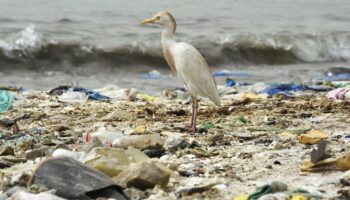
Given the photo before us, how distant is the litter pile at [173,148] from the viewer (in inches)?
160

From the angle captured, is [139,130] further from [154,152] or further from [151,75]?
[151,75]

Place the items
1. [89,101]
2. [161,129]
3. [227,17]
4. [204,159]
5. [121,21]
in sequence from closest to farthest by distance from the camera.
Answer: [204,159] < [161,129] < [89,101] < [121,21] < [227,17]

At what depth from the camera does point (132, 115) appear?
7.28 m

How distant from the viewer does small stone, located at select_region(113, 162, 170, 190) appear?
418 centimetres

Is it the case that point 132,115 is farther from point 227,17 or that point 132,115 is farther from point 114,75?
point 227,17

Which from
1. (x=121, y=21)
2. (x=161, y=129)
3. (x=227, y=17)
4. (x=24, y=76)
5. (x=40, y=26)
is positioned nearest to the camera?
(x=161, y=129)

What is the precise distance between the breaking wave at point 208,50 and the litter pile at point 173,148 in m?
6.89

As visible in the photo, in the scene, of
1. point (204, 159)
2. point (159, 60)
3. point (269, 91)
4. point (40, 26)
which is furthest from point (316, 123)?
point (40, 26)

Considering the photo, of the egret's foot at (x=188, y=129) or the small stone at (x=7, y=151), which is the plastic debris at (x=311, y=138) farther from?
the small stone at (x=7, y=151)

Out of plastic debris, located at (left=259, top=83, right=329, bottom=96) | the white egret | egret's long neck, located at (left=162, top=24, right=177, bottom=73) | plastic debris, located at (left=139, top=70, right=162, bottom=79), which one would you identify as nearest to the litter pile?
the white egret

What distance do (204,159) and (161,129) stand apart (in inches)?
58.8

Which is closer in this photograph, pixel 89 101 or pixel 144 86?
pixel 89 101

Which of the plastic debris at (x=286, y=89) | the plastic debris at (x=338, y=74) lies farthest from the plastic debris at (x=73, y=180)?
the plastic debris at (x=338, y=74)

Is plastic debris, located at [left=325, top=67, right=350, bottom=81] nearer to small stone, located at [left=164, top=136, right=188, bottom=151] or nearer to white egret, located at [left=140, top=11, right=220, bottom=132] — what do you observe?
white egret, located at [left=140, top=11, right=220, bottom=132]
